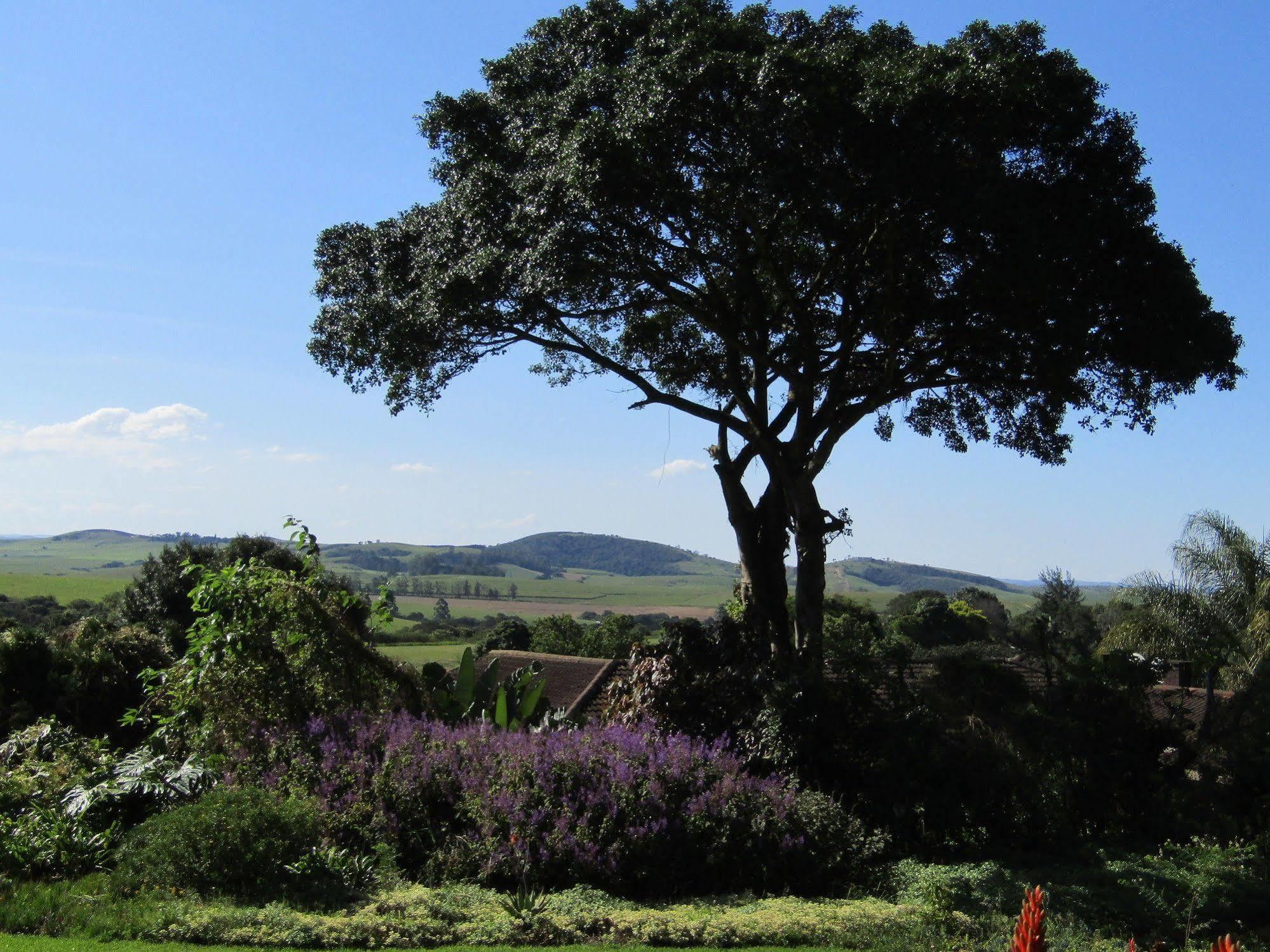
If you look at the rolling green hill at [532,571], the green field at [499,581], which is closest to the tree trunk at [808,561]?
the green field at [499,581]

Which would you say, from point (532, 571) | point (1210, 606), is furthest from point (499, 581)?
point (1210, 606)

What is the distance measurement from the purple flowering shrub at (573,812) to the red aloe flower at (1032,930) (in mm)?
5607

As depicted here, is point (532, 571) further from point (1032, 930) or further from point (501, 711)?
point (1032, 930)

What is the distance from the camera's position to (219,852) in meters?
7.05

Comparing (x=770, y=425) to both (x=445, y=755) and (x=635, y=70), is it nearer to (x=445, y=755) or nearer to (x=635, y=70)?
(x=635, y=70)

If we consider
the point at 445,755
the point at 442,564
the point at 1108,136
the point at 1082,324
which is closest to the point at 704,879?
the point at 445,755

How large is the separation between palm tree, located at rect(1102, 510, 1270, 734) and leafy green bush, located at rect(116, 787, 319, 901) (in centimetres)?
1534

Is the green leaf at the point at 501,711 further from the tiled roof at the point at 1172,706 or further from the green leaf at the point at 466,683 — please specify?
the tiled roof at the point at 1172,706

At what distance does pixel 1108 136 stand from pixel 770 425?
17.8 feet

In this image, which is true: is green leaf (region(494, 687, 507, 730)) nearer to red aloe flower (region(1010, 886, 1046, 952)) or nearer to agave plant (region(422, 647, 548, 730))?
agave plant (region(422, 647, 548, 730))

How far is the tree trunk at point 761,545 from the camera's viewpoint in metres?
14.3

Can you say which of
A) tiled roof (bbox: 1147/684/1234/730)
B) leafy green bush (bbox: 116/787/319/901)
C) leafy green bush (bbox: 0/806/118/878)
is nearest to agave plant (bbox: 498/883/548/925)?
leafy green bush (bbox: 116/787/319/901)

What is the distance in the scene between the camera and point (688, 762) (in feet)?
27.9

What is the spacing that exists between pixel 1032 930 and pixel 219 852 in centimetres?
620
